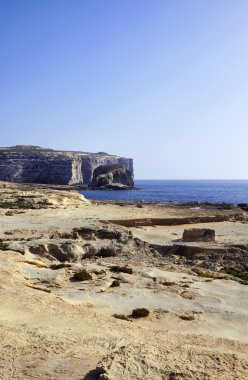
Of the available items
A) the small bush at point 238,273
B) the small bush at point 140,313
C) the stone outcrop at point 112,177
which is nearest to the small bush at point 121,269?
the small bush at point 140,313

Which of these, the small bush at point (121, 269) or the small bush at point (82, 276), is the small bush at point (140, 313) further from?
the small bush at point (121, 269)

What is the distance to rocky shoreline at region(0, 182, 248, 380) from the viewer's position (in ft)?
24.3

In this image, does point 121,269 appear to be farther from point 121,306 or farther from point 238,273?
point 238,273

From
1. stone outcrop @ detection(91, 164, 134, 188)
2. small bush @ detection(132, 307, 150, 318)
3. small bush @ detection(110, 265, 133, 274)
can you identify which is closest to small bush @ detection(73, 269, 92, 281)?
small bush @ detection(110, 265, 133, 274)

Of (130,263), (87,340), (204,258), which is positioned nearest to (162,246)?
(204,258)

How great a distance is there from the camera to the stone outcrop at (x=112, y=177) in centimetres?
15400

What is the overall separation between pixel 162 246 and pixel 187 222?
1595 cm

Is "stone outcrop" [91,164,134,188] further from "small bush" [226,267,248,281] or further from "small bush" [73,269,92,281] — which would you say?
"small bush" [73,269,92,281]

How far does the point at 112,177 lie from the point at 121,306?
144473 mm

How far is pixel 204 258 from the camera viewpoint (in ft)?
85.0

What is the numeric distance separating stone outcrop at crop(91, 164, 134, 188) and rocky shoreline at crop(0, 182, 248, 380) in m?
121

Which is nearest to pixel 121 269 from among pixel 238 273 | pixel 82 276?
pixel 82 276

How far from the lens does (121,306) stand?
13.9 metres

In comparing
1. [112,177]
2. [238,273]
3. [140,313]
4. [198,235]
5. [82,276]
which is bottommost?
[238,273]
